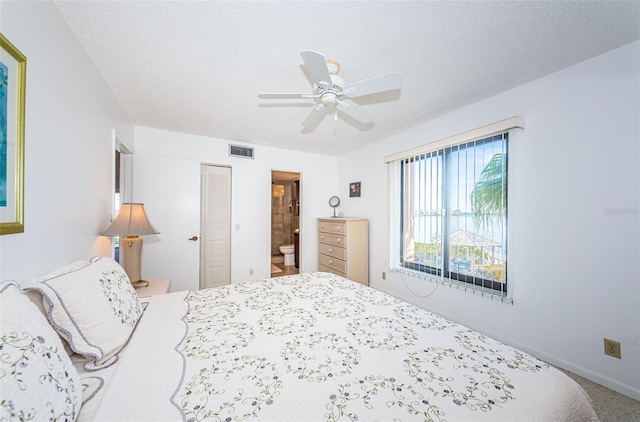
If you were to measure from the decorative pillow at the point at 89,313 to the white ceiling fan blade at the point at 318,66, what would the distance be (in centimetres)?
152

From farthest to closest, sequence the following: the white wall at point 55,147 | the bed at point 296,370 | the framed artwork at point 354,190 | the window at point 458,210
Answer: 1. the framed artwork at point 354,190
2. the window at point 458,210
3. the white wall at point 55,147
4. the bed at point 296,370

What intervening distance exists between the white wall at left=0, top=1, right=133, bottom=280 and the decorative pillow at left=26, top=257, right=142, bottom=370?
183 millimetres

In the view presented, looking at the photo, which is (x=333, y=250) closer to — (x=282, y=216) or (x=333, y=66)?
(x=333, y=66)

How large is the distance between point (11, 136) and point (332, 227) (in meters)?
3.44

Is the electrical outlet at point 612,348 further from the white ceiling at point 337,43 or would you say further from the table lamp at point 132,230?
the table lamp at point 132,230

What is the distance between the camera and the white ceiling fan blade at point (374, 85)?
5.00ft

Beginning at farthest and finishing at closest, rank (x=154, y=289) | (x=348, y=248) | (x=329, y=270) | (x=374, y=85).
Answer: (x=329, y=270) → (x=348, y=248) → (x=154, y=289) → (x=374, y=85)

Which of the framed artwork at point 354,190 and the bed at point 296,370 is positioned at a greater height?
the framed artwork at point 354,190

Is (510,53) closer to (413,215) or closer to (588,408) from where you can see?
(413,215)

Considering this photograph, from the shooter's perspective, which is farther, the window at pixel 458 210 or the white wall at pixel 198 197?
the white wall at pixel 198 197

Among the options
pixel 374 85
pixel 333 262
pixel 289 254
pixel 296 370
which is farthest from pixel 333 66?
pixel 289 254

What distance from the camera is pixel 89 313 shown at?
3.45 ft

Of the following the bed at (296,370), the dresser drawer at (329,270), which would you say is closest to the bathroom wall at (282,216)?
the dresser drawer at (329,270)

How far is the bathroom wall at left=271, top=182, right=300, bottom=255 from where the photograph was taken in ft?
22.3
